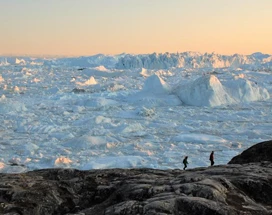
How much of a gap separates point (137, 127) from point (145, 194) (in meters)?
15.0

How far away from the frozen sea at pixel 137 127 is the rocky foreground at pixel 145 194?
7080mm

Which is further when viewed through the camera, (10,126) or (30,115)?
(30,115)

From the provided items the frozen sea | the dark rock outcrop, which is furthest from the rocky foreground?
the frozen sea

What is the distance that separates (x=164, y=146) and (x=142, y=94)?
16.6 m

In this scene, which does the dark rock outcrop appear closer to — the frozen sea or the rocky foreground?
the rocky foreground

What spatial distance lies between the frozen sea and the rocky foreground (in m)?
7.08

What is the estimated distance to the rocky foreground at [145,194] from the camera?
3184 millimetres

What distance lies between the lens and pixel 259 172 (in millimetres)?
4387

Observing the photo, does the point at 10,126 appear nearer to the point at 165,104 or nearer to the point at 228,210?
the point at 165,104

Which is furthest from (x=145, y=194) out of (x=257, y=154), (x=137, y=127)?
(x=137, y=127)

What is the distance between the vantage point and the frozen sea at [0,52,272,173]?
12828 mm

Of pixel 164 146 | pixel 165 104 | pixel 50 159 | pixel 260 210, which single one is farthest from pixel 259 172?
pixel 165 104

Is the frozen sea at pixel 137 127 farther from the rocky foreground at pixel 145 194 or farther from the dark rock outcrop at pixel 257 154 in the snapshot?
the rocky foreground at pixel 145 194

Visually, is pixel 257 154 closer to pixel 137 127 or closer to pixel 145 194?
pixel 145 194
